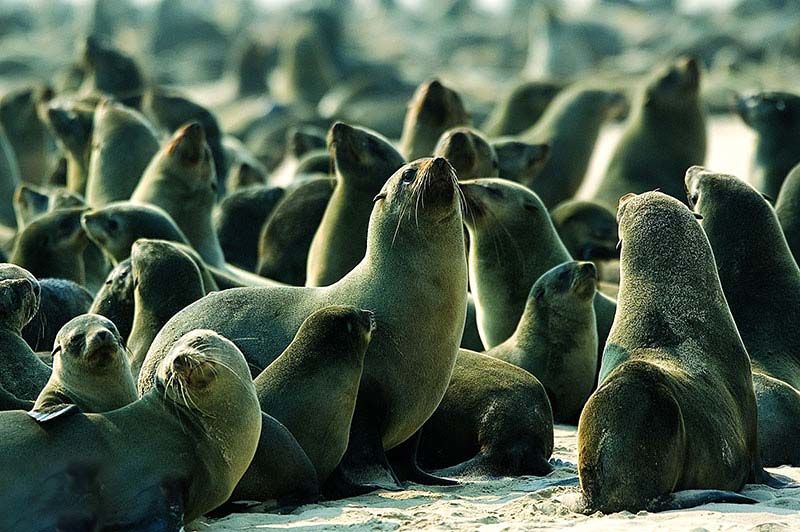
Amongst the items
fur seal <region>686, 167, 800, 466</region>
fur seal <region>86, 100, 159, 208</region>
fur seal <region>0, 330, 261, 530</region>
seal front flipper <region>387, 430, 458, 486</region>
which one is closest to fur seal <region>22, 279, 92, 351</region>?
seal front flipper <region>387, 430, 458, 486</region>

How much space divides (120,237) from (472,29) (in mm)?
50124

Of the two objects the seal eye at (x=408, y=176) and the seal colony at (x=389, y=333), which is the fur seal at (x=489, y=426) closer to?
the seal colony at (x=389, y=333)

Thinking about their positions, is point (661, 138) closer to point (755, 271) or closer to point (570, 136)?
point (570, 136)

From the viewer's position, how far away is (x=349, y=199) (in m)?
9.46

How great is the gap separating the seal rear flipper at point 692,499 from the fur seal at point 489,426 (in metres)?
1.12

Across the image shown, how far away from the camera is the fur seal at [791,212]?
9.73 m

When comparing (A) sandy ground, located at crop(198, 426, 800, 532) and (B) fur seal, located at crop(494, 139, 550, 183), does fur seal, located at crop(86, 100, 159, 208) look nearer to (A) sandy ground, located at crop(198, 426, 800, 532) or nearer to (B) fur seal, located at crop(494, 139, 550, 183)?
(B) fur seal, located at crop(494, 139, 550, 183)

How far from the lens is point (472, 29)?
58.9m

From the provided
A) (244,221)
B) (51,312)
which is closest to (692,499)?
(51,312)

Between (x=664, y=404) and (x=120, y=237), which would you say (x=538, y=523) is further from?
(x=120, y=237)

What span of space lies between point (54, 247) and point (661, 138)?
6.08 m

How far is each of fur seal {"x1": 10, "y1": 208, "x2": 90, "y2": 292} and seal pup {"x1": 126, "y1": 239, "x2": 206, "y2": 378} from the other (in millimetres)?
1602

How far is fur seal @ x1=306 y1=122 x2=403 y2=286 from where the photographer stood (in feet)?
30.2

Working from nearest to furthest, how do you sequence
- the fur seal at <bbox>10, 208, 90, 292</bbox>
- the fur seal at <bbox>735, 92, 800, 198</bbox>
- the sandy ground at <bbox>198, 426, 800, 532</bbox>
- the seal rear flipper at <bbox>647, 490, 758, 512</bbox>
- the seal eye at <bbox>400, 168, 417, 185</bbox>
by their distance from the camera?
the sandy ground at <bbox>198, 426, 800, 532</bbox>, the seal rear flipper at <bbox>647, 490, 758, 512</bbox>, the seal eye at <bbox>400, 168, 417, 185</bbox>, the fur seal at <bbox>10, 208, 90, 292</bbox>, the fur seal at <bbox>735, 92, 800, 198</bbox>
